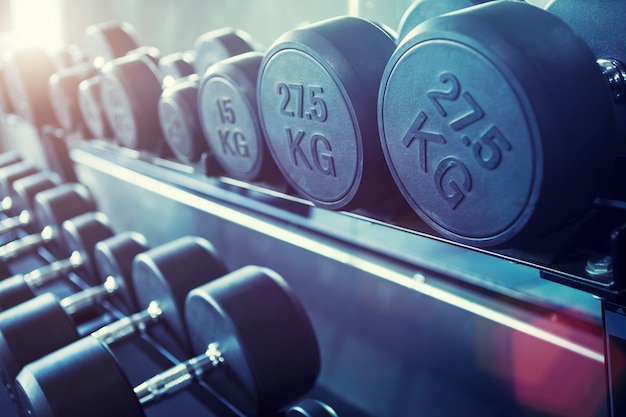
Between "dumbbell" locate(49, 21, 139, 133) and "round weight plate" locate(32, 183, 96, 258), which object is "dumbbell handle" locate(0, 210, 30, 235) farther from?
"dumbbell" locate(49, 21, 139, 133)

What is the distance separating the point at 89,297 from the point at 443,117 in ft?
3.61

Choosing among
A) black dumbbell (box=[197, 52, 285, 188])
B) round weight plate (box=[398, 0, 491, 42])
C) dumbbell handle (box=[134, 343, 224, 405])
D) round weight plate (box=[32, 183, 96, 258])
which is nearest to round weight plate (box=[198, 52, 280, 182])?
black dumbbell (box=[197, 52, 285, 188])

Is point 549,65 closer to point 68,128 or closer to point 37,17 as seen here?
point 68,128

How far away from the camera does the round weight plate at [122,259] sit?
1.34 m

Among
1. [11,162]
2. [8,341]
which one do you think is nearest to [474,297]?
[8,341]

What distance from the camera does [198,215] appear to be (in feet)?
4.96

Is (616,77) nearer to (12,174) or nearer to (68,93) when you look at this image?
(68,93)

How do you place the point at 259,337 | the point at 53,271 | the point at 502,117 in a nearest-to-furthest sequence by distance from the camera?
the point at 502,117, the point at 259,337, the point at 53,271

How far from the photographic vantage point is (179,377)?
1027mm

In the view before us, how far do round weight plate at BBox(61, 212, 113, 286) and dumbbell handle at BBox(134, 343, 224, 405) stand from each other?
0.57 meters

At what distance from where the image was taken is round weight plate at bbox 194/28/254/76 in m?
1.18

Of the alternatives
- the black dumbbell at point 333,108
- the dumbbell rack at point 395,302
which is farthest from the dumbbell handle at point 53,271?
the black dumbbell at point 333,108

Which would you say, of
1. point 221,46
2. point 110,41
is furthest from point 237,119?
point 110,41

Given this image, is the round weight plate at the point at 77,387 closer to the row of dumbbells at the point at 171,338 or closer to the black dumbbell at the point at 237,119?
the row of dumbbells at the point at 171,338
